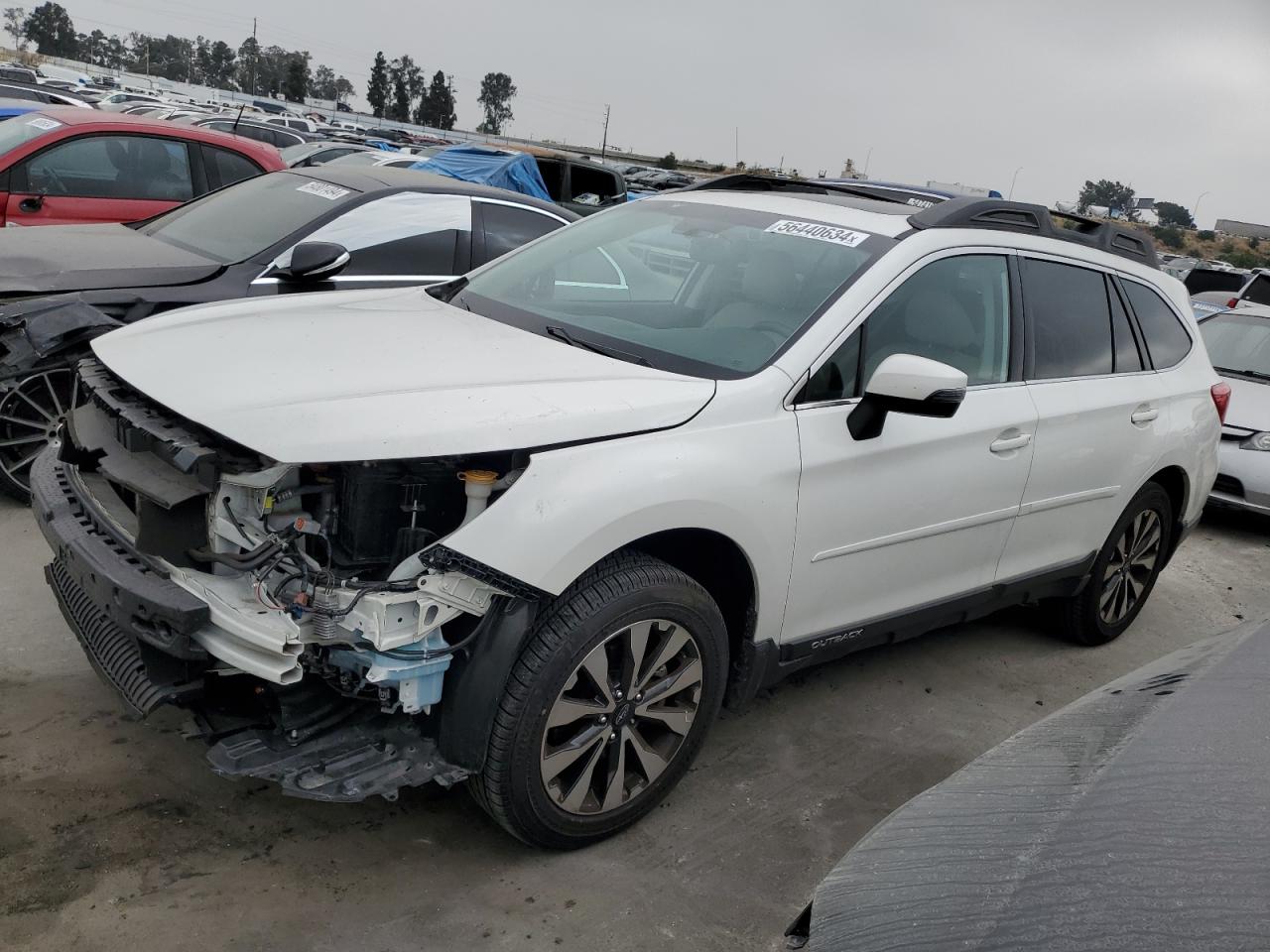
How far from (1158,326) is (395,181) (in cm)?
407

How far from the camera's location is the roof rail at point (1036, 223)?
3.79m

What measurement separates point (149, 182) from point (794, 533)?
6221 millimetres

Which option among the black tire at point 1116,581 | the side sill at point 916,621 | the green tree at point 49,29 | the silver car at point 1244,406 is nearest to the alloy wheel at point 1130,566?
the black tire at point 1116,581

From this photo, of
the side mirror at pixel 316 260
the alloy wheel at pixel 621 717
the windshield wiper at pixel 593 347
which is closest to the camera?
the alloy wheel at pixel 621 717

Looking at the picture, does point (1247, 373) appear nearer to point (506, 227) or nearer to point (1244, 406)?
point (1244, 406)

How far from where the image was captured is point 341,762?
8.95 ft

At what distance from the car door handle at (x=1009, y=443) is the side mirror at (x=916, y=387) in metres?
0.71

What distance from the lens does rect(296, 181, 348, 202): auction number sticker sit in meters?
6.02

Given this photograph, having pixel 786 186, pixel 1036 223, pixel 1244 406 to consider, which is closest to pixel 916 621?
pixel 1036 223

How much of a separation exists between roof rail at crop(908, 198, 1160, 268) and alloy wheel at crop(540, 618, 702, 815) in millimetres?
1726

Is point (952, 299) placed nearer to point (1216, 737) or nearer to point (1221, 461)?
point (1216, 737)

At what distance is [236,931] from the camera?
262 cm

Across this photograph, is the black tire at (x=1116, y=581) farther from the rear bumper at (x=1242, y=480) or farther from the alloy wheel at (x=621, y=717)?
the rear bumper at (x=1242, y=480)

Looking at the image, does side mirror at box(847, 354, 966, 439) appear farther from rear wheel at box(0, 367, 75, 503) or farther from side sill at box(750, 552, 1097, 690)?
rear wheel at box(0, 367, 75, 503)
